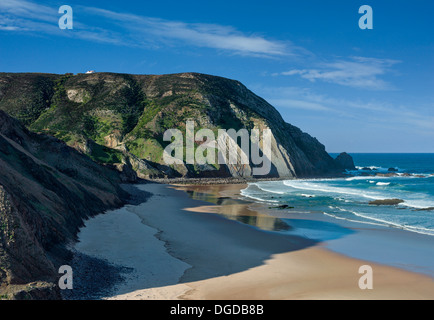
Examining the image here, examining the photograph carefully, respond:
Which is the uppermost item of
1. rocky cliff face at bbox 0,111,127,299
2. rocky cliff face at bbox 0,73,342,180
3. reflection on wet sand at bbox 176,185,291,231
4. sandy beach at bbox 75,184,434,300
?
rocky cliff face at bbox 0,73,342,180

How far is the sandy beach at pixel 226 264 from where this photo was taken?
13141mm

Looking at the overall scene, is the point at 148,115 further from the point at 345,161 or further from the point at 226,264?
the point at 226,264

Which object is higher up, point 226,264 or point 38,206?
point 38,206

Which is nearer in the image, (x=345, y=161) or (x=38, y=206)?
(x=38, y=206)

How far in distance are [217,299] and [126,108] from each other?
104m

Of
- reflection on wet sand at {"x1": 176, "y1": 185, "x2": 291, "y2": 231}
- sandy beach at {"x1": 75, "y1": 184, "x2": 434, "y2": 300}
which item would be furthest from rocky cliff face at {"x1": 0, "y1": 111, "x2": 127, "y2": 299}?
reflection on wet sand at {"x1": 176, "y1": 185, "x2": 291, "y2": 231}

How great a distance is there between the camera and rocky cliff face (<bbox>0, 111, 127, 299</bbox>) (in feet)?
35.3

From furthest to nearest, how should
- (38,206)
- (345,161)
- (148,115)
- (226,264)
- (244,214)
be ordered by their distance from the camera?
1. (345,161)
2. (148,115)
3. (244,214)
4. (38,206)
5. (226,264)

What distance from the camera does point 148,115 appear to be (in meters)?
104

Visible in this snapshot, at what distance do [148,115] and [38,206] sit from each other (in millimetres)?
89037

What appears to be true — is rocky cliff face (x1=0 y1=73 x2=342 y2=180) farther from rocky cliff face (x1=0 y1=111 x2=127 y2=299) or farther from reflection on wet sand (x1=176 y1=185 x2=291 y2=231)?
rocky cliff face (x1=0 y1=111 x2=127 y2=299)

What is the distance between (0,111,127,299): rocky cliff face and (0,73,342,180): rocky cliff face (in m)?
41.6

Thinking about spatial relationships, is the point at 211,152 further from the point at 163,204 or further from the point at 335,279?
the point at 335,279

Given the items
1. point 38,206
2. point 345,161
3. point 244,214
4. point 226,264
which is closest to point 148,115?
point 345,161
